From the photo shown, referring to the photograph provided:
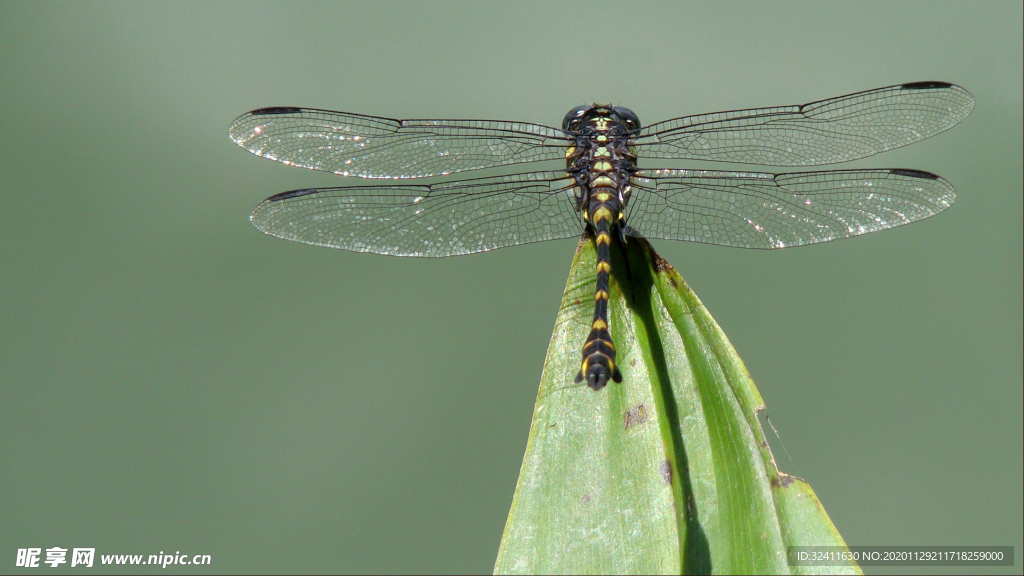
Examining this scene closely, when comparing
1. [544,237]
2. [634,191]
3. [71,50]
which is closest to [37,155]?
[71,50]

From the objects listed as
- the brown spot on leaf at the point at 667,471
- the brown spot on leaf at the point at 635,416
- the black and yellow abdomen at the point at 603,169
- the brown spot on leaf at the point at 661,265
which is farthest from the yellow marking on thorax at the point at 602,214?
the brown spot on leaf at the point at 667,471

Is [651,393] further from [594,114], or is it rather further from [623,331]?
[594,114]

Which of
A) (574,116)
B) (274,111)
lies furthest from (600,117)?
(274,111)

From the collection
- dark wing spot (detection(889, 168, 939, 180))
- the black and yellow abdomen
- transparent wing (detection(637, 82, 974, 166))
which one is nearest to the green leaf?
the black and yellow abdomen

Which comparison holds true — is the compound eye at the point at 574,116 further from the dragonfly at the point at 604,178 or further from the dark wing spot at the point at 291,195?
the dark wing spot at the point at 291,195

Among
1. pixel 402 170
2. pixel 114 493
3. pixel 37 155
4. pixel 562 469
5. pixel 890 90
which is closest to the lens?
pixel 562 469

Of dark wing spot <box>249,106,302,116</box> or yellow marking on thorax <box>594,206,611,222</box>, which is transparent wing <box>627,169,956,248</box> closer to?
yellow marking on thorax <box>594,206,611,222</box>
